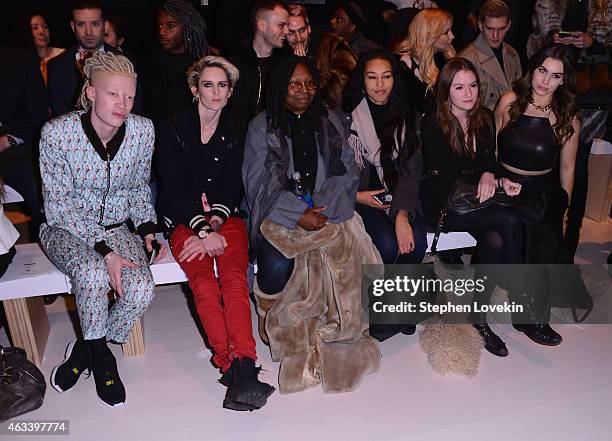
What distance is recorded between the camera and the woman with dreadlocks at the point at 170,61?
154 inches

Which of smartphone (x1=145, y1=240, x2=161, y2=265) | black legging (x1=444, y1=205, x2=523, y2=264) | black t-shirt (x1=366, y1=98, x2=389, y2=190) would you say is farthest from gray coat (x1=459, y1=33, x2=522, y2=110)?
smartphone (x1=145, y1=240, x2=161, y2=265)

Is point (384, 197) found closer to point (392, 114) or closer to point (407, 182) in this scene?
point (407, 182)

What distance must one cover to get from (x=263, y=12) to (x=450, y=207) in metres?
1.69

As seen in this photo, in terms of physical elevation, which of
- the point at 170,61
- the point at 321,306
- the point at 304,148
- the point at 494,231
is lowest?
the point at 321,306

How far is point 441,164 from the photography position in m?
3.38

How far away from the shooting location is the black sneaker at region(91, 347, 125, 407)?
283 cm

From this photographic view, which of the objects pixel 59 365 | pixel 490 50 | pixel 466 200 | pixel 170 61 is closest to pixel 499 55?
pixel 490 50

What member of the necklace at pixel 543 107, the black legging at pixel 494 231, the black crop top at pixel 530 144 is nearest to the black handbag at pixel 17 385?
the black legging at pixel 494 231

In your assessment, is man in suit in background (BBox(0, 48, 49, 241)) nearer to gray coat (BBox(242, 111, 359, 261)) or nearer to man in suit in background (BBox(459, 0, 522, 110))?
gray coat (BBox(242, 111, 359, 261))

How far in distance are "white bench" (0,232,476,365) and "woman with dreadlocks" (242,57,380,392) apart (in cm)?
48

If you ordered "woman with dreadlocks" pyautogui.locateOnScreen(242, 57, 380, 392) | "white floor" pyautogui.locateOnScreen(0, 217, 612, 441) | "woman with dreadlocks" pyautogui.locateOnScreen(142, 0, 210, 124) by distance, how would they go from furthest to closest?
"woman with dreadlocks" pyautogui.locateOnScreen(142, 0, 210, 124)
"woman with dreadlocks" pyautogui.locateOnScreen(242, 57, 380, 392)
"white floor" pyautogui.locateOnScreen(0, 217, 612, 441)

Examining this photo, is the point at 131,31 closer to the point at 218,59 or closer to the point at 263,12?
the point at 263,12

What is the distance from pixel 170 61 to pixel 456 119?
1836mm

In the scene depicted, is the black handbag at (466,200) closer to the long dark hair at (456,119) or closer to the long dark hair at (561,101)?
the long dark hair at (456,119)
